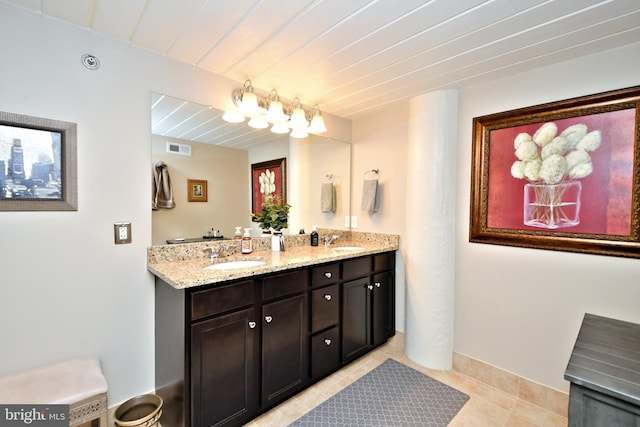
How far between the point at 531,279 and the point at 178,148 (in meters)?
2.62

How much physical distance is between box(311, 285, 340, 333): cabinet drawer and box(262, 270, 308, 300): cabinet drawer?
15 cm

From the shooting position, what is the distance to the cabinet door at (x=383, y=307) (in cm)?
253

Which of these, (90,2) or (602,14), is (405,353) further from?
(90,2)

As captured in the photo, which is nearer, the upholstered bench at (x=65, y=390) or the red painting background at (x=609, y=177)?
the upholstered bench at (x=65, y=390)

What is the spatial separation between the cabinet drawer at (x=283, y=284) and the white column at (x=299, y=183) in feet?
2.57

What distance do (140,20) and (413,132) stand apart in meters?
2.02

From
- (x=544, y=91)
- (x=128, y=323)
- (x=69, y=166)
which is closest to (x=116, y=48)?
(x=69, y=166)

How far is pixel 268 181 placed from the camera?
2422mm

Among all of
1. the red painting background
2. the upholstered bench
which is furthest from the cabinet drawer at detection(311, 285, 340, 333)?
the red painting background

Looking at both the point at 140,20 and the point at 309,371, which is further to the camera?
the point at 309,371

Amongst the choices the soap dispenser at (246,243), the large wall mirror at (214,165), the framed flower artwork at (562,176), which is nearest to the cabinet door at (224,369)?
the soap dispenser at (246,243)

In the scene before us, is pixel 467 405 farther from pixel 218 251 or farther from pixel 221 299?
pixel 218 251

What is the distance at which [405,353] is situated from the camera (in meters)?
2.54

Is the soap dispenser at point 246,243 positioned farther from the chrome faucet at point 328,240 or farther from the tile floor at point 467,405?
the tile floor at point 467,405
